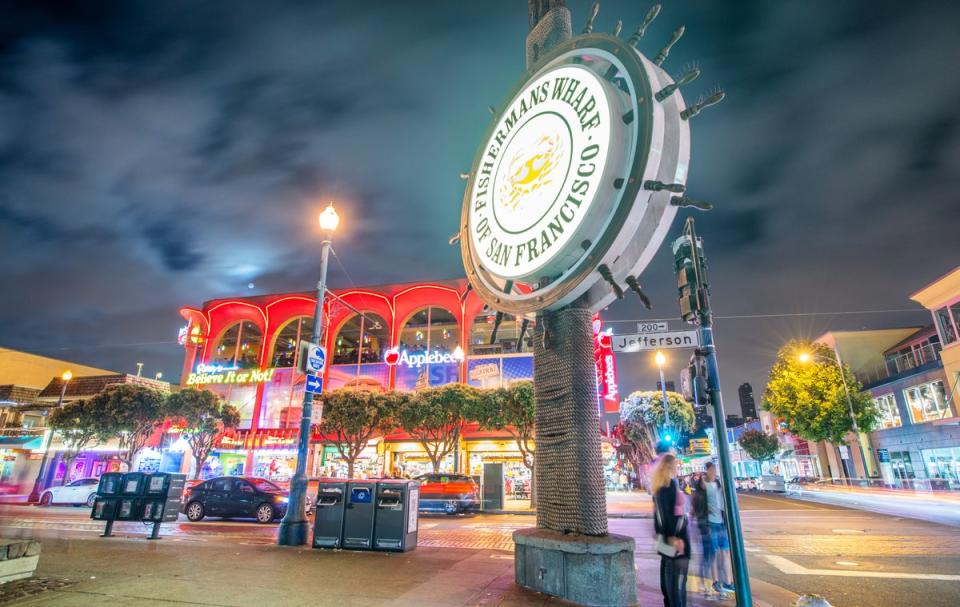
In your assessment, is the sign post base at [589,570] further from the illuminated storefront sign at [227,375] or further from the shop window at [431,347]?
the illuminated storefront sign at [227,375]

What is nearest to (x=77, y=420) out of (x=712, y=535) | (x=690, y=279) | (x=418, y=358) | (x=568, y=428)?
(x=418, y=358)

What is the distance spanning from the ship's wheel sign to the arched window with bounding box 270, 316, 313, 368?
34854 millimetres

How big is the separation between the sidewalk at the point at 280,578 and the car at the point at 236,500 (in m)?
7.36

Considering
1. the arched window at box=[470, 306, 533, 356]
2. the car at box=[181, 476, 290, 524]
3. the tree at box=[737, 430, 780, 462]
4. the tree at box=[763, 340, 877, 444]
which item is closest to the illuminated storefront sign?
the arched window at box=[470, 306, 533, 356]

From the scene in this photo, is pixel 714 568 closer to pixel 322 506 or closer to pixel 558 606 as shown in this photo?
pixel 558 606

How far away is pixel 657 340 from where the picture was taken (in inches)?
267

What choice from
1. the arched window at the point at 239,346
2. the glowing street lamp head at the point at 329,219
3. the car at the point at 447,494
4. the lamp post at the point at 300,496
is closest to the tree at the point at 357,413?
the car at the point at 447,494

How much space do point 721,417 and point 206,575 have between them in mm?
7407

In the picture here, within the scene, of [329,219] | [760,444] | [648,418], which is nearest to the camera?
[329,219]

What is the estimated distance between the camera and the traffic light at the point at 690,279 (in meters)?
6.48

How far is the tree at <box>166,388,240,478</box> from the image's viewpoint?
96.2ft

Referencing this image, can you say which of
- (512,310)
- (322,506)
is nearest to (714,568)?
(512,310)

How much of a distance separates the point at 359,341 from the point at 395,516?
95.3 feet

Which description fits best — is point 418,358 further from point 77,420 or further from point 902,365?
point 902,365
